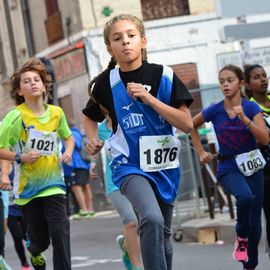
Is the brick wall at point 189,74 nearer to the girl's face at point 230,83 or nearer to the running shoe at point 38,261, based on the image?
the girl's face at point 230,83

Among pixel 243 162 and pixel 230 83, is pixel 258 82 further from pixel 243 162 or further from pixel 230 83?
pixel 243 162

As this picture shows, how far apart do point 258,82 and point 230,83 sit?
31 centimetres

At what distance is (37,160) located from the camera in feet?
30.3

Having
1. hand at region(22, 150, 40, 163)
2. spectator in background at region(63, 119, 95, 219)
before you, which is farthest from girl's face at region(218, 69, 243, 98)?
spectator in background at region(63, 119, 95, 219)

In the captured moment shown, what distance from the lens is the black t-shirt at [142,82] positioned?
23.8 feet

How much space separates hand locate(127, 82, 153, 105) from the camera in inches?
273

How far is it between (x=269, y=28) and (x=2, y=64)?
20.5m

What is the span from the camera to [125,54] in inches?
282

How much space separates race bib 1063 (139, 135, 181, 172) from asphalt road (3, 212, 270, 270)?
10.8 feet

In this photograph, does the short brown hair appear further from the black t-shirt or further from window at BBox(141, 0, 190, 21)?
window at BBox(141, 0, 190, 21)

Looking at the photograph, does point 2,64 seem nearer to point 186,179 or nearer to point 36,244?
point 186,179

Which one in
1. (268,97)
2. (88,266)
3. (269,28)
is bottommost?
(88,266)

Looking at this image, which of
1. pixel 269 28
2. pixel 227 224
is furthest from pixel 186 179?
pixel 269 28

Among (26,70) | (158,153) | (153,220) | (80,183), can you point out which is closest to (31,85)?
(26,70)
